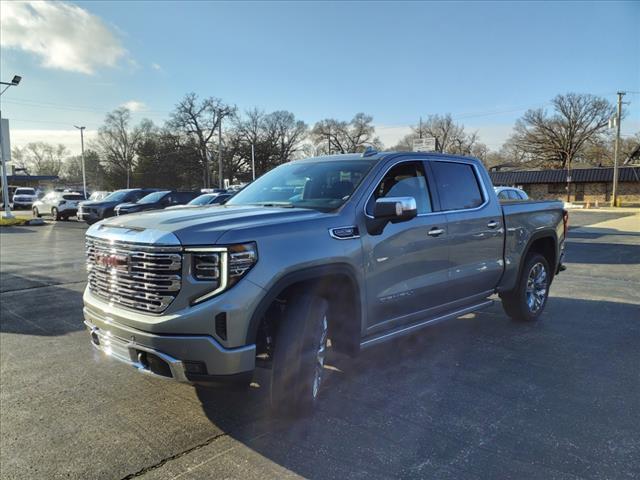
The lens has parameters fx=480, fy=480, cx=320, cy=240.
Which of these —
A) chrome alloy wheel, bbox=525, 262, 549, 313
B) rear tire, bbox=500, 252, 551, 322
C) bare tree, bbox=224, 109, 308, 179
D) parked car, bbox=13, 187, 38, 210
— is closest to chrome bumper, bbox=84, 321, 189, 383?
rear tire, bbox=500, 252, 551, 322

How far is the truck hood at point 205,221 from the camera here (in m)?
Result: 2.96

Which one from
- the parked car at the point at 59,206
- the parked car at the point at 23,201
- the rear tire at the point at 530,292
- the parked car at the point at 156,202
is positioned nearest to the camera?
the rear tire at the point at 530,292

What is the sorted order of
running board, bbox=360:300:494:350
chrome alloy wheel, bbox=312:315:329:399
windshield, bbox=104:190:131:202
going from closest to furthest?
1. chrome alloy wheel, bbox=312:315:329:399
2. running board, bbox=360:300:494:350
3. windshield, bbox=104:190:131:202

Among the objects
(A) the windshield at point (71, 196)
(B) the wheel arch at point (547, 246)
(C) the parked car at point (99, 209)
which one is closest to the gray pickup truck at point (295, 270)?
(B) the wheel arch at point (547, 246)

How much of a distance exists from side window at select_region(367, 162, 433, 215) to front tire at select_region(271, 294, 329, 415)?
1.25 metres

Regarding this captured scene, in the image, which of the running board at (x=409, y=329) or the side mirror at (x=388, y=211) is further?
the running board at (x=409, y=329)

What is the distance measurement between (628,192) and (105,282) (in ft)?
197

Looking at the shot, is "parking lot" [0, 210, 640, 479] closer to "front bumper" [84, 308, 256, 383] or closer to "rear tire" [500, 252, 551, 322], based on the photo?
"rear tire" [500, 252, 551, 322]

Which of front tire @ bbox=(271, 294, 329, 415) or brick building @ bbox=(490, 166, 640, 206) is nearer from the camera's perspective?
front tire @ bbox=(271, 294, 329, 415)

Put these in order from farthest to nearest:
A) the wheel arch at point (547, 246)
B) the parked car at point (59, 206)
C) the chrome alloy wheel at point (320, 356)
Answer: the parked car at point (59, 206)
the wheel arch at point (547, 246)
the chrome alloy wheel at point (320, 356)

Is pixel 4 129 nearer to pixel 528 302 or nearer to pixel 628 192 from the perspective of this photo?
pixel 528 302

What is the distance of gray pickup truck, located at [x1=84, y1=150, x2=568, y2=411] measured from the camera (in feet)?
9.57

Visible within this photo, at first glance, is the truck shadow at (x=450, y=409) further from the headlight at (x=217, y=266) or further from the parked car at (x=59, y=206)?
the parked car at (x=59, y=206)

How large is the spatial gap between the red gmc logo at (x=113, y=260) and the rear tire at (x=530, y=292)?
14.3 feet
